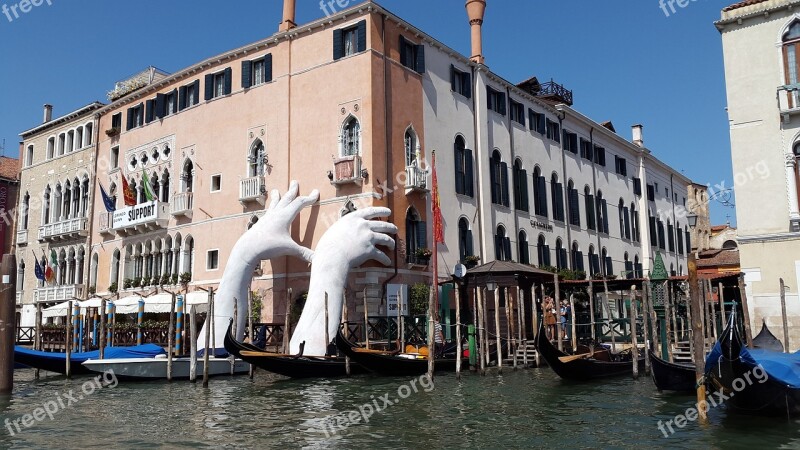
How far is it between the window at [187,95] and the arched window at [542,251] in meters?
12.0

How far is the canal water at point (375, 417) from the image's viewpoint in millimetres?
8406

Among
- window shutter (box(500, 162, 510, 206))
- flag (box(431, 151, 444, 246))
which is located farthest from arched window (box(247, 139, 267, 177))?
window shutter (box(500, 162, 510, 206))

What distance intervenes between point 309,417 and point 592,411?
13.2ft

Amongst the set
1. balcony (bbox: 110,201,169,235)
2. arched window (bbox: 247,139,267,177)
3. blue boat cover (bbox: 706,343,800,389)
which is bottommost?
blue boat cover (bbox: 706,343,800,389)

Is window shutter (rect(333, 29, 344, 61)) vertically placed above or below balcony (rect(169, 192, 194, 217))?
above

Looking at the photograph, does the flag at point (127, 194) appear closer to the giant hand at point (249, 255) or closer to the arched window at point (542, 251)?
the giant hand at point (249, 255)

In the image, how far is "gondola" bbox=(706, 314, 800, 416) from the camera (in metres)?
9.12

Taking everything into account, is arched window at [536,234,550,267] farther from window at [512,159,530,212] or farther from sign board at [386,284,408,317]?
sign board at [386,284,408,317]

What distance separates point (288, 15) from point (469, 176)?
273 inches

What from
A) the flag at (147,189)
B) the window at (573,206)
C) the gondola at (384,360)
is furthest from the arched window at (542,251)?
the flag at (147,189)

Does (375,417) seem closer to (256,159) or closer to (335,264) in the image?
(335,264)

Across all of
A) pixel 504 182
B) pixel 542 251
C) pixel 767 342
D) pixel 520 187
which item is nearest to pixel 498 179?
pixel 504 182

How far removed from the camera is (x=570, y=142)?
2755cm

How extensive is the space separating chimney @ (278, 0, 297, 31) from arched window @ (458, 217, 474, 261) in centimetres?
732
